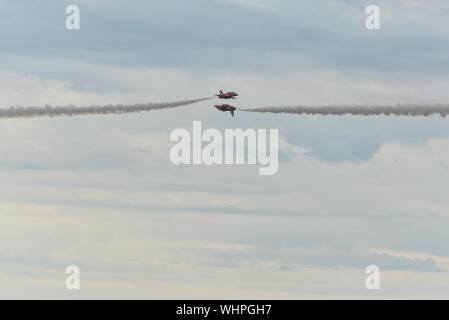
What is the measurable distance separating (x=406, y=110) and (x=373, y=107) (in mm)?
7121

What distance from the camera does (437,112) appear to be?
187 metres

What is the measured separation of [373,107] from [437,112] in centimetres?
1485

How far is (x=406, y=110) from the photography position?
636 ft

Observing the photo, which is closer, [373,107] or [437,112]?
[437,112]

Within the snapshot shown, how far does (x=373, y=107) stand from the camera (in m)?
199

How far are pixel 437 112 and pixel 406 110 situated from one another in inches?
307
